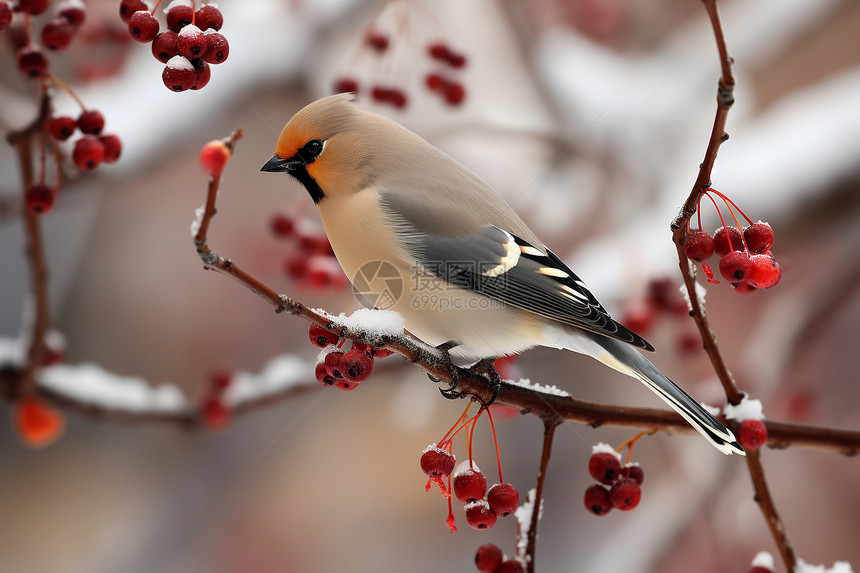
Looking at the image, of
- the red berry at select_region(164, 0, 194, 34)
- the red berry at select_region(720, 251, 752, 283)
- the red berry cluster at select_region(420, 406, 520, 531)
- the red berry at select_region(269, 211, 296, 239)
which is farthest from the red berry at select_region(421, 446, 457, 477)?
the red berry at select_region(269, 211, 296, 239)

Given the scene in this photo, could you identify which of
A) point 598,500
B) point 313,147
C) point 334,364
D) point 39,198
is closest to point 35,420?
point 39,198

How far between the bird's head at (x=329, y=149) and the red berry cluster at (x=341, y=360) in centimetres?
39

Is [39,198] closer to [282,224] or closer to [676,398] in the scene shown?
[282,224]

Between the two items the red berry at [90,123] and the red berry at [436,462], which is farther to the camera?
the red berry at [90,123]

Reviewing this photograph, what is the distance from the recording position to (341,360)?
1034 mm

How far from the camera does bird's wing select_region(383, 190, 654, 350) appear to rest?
151 centimetres

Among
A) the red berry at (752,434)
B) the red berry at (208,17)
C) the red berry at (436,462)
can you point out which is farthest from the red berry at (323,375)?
the red berry at (752,434)

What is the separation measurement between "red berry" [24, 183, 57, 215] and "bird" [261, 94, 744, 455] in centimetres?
43

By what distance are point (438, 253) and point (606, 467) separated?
546 mm

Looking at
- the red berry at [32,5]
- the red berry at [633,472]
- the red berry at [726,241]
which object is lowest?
the red berry at [32,5]

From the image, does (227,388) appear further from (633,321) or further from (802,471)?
(802,471)

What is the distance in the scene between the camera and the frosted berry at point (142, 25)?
3.32ft

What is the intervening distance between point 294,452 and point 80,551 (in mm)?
1176

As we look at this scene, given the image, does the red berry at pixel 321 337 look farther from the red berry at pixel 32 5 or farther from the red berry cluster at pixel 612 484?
the red berry at pixel 32 5
